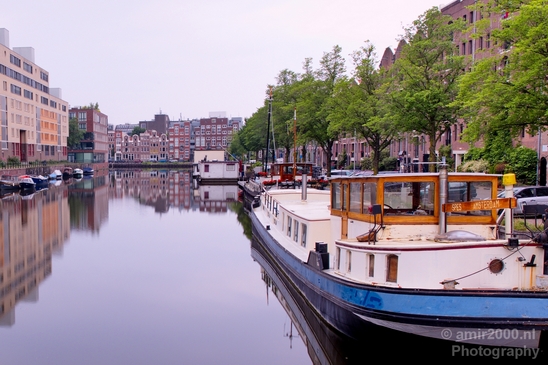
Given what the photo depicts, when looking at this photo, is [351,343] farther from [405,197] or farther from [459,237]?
[405,197]

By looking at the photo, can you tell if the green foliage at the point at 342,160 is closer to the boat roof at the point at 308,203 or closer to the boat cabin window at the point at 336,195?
the boat roof at the point at 308,203

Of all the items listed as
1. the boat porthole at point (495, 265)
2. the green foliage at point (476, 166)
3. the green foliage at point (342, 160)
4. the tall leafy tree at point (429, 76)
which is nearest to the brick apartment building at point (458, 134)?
the green foliage at point (342, 160)

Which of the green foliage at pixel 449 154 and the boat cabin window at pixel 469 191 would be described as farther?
the green foliage at pixel 449 154

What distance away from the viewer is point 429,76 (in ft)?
114

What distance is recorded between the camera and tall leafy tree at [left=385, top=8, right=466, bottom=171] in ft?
111

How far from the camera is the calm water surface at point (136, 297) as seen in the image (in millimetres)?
14195

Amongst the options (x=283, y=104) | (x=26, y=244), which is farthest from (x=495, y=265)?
(x=283, y=104)

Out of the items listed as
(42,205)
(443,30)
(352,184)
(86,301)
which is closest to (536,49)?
(443,30)

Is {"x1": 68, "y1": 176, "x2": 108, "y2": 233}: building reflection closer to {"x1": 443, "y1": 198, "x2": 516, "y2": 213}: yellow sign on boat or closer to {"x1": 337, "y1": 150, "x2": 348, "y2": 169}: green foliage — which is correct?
{"x1": 443, "y1": 198, "x2": 516, "y2": 213}: yellow sign on boat

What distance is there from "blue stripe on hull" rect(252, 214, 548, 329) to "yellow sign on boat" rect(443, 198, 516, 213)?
2.08m

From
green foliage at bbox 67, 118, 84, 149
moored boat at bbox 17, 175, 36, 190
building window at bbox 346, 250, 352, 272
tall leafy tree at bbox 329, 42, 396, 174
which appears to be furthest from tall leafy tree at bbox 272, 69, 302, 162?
green foliage at bbox 67, 118, 84, 149

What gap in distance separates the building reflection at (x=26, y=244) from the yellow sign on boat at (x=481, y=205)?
43.0 feet

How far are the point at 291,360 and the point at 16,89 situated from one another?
88094 millimetres

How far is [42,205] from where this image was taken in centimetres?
4772
